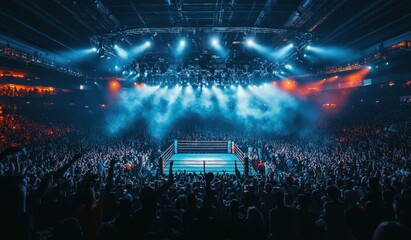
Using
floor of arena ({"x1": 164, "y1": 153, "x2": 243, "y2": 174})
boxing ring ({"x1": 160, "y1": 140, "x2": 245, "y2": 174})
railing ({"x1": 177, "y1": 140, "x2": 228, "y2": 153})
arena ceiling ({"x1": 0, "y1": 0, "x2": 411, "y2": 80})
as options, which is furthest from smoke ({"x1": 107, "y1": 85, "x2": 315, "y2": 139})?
arena ceiling ({"x1": 0, "y1": 0, "x2": 411, "y2": 80})

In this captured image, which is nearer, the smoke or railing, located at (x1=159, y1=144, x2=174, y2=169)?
railing, located at (x1=159, y1=144, x2=174, y2=169)

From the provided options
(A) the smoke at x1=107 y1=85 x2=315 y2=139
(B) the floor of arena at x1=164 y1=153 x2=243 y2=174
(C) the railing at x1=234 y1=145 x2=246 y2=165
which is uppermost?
(A) the smoke at x1=107 y1=85 x2=315 y2=139

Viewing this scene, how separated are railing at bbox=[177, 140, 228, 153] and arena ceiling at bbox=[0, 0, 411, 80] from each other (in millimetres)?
11597

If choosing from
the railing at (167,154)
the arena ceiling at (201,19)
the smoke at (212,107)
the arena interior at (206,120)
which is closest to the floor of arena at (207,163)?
the arena interior at (206,120)

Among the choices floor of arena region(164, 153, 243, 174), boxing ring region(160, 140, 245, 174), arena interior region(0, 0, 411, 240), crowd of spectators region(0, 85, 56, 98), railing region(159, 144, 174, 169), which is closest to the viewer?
arena interior region(0, 0, 411, 240)

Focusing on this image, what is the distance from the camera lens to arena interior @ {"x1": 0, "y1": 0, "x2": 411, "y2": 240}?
316 cm

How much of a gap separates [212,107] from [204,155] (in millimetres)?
11980

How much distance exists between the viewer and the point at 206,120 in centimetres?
3391

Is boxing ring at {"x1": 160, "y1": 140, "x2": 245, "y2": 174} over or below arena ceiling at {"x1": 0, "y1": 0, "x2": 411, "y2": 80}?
below

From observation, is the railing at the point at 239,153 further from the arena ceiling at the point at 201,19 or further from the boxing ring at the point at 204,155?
the arena ceiling at the point at 201,19

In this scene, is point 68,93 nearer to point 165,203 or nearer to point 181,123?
point 181,123

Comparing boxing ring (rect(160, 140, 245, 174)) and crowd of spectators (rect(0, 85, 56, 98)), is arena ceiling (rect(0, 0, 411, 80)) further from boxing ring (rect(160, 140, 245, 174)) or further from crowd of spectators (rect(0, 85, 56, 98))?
crowd of spectators (rect(0, 85, 56, 98))

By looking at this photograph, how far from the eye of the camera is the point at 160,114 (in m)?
34.2

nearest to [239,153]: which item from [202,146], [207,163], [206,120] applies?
[207,163]
